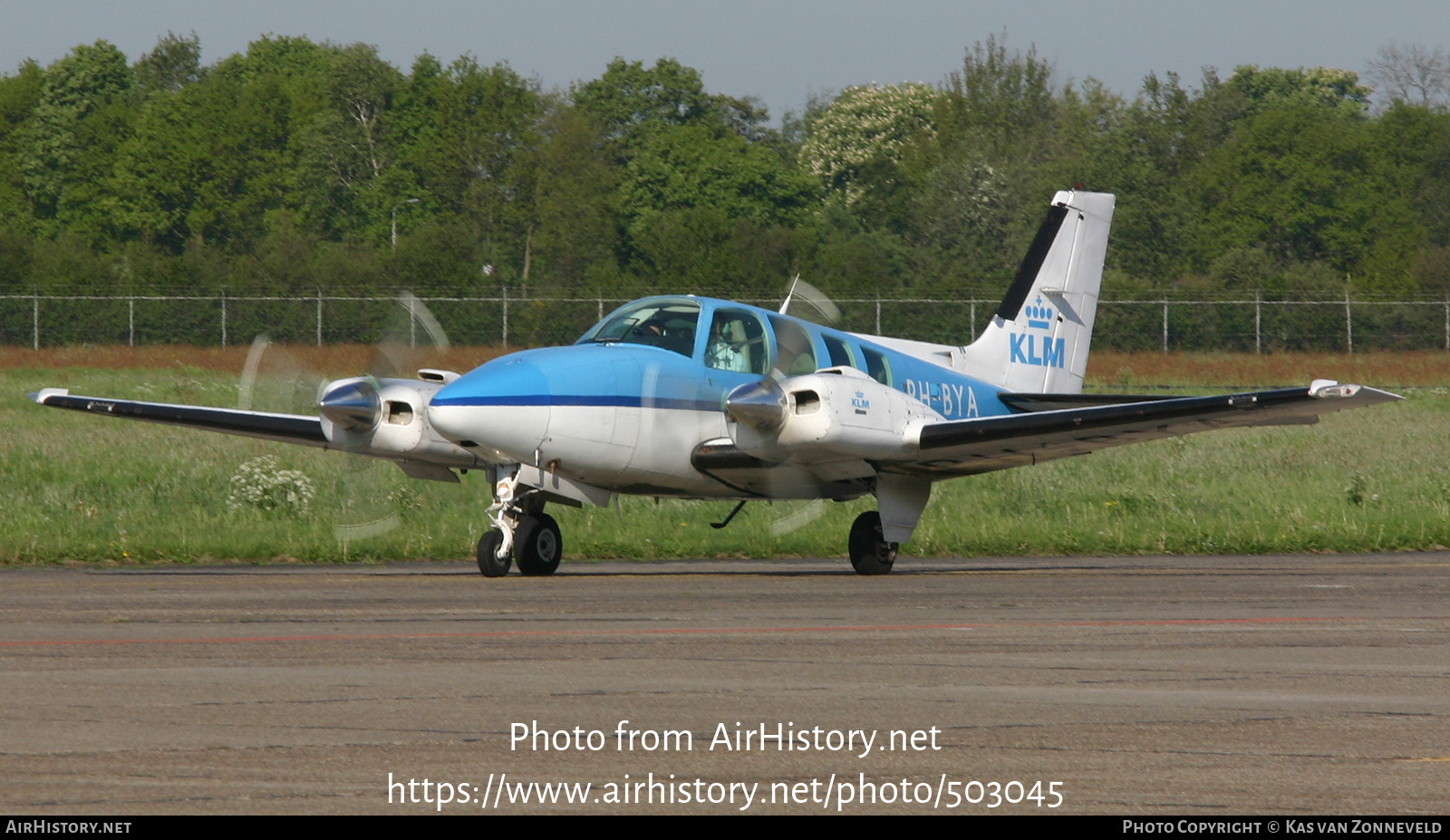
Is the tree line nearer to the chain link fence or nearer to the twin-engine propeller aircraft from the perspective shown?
the chain link fence

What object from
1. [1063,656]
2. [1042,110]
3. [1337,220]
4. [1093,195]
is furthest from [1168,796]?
[1042,110]

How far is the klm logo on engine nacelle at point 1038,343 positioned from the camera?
1971cm

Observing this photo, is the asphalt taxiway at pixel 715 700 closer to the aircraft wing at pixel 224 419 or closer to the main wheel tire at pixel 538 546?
the main wheel tire at pixel 538 546

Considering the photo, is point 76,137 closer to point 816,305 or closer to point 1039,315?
point 1039,315

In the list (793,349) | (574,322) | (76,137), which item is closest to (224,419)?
(793,349)

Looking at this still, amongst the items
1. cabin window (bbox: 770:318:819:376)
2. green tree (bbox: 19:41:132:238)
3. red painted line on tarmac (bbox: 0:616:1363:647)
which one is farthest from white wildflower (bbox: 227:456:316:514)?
green tree (bbox: 19:41:132:238)

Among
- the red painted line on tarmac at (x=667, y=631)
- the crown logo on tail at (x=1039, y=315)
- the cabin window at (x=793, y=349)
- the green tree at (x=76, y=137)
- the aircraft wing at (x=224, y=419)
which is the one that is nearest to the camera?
the red painted line on tarmac at (x=667, y=631)

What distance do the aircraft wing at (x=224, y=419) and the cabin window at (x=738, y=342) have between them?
3.78 m

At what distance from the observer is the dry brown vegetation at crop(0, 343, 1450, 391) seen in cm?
4175

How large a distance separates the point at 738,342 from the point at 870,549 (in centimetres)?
256

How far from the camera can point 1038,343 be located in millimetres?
19969

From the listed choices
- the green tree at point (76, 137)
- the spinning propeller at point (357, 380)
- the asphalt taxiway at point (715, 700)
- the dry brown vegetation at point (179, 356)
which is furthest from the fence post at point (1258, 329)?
the green tree at point (76, 137)

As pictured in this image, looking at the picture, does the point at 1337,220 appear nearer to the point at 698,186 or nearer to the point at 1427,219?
the point at 1427,219

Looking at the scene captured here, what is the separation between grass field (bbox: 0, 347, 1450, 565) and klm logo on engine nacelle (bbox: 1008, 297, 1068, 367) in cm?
213
